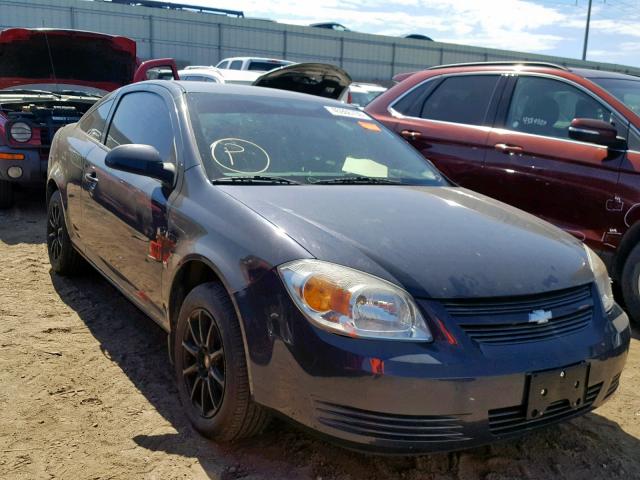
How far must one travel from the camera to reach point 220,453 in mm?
2611

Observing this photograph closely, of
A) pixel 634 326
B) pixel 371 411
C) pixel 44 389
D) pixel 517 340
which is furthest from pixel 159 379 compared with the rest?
pixel 634 326

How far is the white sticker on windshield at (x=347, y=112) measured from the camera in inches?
151

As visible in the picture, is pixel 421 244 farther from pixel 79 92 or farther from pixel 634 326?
pixel 79 92

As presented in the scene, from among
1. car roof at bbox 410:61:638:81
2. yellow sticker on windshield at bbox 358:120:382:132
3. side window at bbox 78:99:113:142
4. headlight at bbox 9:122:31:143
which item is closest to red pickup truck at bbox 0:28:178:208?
headlight at bbox 9:122:31:143

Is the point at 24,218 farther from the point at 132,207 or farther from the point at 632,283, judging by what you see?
the point at 632,283

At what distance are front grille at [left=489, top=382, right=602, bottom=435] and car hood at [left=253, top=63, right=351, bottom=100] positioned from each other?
435 centimetres

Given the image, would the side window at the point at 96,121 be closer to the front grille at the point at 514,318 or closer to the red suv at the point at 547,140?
the red suv at the point at 547,140

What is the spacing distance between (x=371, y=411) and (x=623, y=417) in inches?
64.2

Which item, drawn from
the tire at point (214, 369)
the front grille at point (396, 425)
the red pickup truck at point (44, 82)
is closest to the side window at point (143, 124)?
the tire at point (214, 369)

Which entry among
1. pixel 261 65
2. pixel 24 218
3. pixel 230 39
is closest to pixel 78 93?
pixel 24 218

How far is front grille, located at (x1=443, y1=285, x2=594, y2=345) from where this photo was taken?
224 cm

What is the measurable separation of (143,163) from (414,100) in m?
3.40

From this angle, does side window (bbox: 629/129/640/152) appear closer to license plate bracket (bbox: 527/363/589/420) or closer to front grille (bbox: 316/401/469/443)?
license plate bracket (bbox: 527/363/589/420)

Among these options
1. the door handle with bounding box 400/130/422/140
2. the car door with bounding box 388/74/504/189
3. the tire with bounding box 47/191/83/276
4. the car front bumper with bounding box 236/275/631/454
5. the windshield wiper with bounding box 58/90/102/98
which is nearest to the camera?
the car front bumper with bounding box 236/275/631/454
